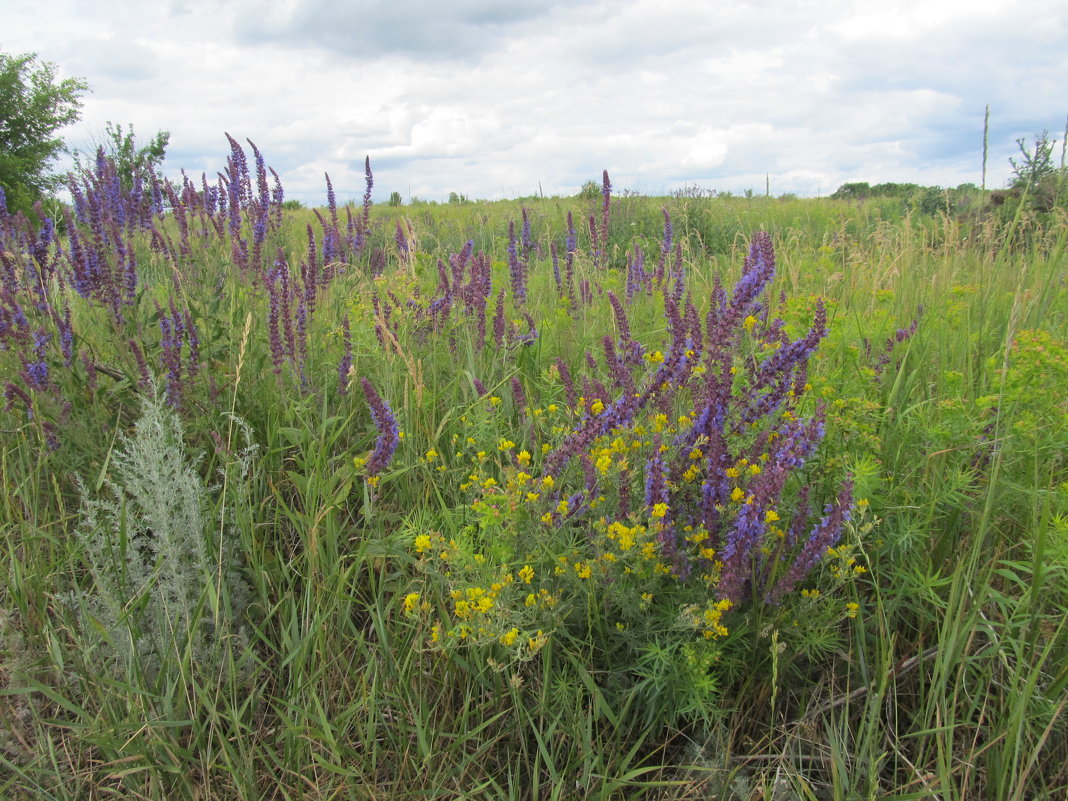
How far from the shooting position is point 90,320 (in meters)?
3.96

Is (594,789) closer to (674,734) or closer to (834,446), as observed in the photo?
(674,734)

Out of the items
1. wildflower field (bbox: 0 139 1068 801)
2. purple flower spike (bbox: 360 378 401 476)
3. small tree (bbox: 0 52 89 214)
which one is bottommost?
wildflower field (bbox: 0 139 1068 801)

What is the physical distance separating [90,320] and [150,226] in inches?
40.3

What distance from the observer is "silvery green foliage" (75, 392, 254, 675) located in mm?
1880

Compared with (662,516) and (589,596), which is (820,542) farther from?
(589,596)

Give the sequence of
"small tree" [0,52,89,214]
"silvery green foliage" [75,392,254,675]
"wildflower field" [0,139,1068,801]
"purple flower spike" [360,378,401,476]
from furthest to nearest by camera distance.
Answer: "small tree" [0,52,89,214] → "purple flower spike" [360,378,401,476] → "silvery green foliage" [75,392,254,675] → "wildflower field" [0,139,1068,801]

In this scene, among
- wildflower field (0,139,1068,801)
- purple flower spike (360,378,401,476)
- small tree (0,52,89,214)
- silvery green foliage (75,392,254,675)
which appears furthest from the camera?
small tree (0,52,89,214)

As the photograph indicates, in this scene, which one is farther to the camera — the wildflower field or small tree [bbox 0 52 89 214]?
small tree [bbox 0 52 89 214]

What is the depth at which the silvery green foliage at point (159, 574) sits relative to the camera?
6.17ft

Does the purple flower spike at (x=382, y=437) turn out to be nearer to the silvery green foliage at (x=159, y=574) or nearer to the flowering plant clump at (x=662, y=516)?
the flowering plant clump at (x=662, y=516)

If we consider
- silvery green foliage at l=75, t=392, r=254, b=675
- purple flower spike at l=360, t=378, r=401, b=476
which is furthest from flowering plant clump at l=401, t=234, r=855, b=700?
silvery green foliage at l=75, t=392, r=254, b=675

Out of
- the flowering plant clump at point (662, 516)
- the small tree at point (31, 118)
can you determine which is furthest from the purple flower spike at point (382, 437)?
the small tree at point (31, 118)

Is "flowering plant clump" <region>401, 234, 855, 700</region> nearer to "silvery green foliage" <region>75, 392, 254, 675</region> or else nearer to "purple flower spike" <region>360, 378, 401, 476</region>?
"purple flower spike" <region>360, 378, 401, 476</region>

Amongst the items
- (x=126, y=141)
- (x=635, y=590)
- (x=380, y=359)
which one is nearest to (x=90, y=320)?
(x=380, y=359)
